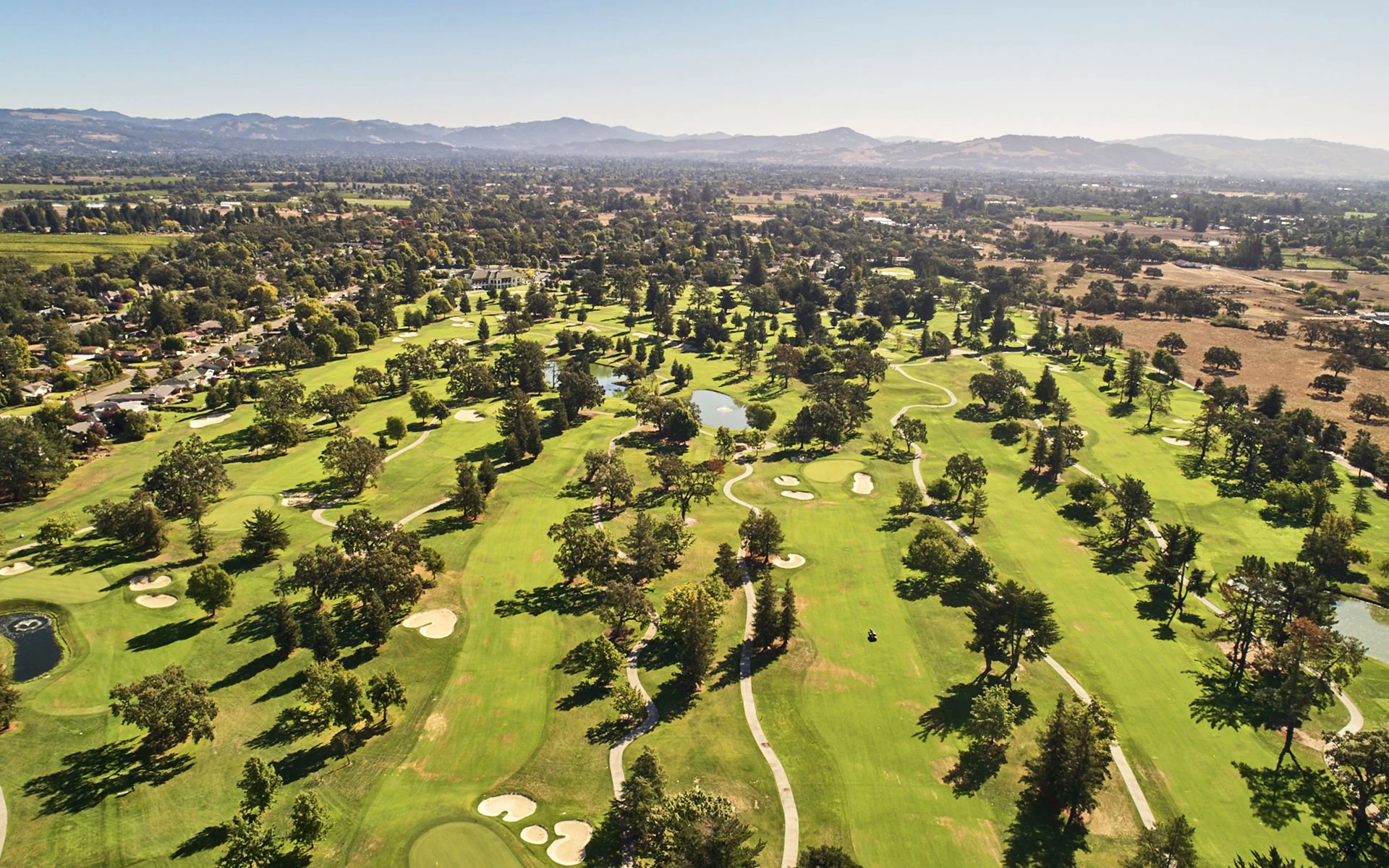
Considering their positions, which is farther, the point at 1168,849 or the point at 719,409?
the point at 719,409

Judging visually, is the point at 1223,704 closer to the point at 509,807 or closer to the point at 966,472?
the point at 966,472

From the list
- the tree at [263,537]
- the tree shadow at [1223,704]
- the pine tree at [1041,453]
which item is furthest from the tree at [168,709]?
Result: the pine tree at [1041,453]

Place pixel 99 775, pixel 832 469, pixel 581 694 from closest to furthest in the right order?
pixel 99 775 < pixel 581 694 < pixel 832 469

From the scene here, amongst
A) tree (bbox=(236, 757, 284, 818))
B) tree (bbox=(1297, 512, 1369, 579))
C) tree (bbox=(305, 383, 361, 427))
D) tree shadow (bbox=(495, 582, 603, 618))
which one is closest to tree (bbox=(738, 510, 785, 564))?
tree shadow (bbox=(495, 582, 603, 618))

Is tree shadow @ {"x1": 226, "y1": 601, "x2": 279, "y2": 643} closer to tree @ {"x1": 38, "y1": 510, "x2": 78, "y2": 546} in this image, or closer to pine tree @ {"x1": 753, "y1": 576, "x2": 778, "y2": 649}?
tree @ {"x1": 38, "y1": 510, "x2": 78, "y2": 546}

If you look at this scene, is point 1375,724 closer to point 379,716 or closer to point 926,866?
point 926,866

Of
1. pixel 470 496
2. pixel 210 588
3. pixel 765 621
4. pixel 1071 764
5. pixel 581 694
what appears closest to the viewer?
pixel 1071 764

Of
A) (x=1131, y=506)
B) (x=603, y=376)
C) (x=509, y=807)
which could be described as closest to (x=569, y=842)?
(x=509, y=807)
